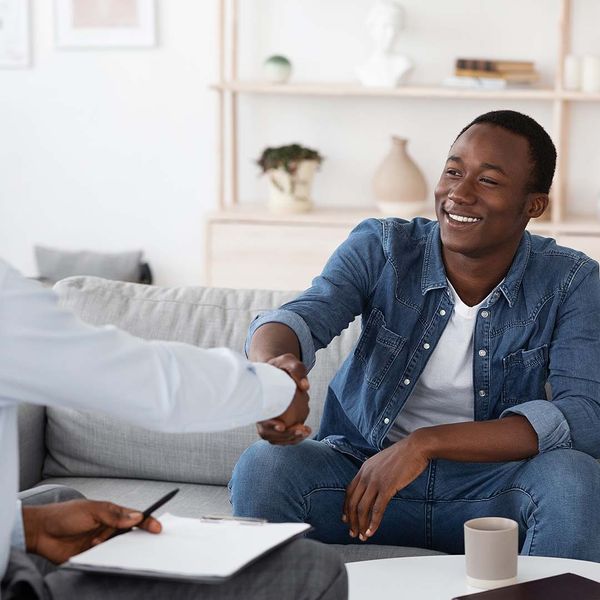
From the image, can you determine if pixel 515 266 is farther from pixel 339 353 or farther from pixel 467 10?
pixel 467 10

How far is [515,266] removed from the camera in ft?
6.87

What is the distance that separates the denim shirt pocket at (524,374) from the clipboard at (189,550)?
2.57ft

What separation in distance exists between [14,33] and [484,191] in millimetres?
3159

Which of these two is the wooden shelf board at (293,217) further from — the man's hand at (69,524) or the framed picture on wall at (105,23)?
the man's hand at (69,524)

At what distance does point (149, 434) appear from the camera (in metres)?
2.38

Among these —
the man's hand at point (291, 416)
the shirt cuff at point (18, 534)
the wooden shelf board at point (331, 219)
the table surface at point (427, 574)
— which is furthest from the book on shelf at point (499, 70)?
the shirt cuff at point (18, 534)

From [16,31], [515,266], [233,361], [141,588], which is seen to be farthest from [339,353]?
[16,31]

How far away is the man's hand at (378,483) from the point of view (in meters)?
1.84

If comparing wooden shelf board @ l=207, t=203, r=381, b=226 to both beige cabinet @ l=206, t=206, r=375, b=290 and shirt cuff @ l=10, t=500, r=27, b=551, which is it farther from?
shirt cuff @ l=10, t=500, r=27, b=551

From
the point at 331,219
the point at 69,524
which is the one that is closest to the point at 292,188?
the point at 331,219

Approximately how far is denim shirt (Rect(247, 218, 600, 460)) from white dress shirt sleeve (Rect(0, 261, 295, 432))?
2.09ft

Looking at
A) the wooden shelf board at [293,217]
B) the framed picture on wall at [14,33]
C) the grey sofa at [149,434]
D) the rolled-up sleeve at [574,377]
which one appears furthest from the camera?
the framed picture on wall at [14,33]

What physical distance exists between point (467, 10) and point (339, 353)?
7.83ft

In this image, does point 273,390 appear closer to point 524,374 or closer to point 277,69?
point 524,374
